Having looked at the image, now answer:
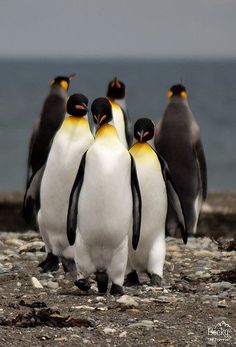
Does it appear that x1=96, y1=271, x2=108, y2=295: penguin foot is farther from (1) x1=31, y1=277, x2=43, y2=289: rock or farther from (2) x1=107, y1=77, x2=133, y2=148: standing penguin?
(2) x1=107, y1=77, x2=133, y2=148: standing penguin

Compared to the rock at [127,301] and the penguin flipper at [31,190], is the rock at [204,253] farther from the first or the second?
the rock at [127,301]

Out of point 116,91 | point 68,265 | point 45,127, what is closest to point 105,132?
point 68,265

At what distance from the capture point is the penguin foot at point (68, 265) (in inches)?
365

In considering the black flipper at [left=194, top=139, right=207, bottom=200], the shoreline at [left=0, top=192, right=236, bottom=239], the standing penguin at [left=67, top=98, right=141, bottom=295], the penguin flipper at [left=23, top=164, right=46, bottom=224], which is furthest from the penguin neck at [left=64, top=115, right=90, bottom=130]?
the shoreline at [left=0, top=192, right=236, bottom=239]

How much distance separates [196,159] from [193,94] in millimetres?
96470

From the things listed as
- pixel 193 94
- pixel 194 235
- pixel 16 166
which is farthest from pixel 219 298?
pixel 193 94

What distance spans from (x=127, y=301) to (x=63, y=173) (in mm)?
1526

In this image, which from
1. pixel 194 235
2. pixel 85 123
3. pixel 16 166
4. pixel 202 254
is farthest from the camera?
pixel 16 166

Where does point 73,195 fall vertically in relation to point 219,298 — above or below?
above

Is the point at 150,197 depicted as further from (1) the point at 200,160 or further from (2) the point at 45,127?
(2) the point at 45,127

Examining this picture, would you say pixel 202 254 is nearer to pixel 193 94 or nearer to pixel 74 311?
pixel 74 311

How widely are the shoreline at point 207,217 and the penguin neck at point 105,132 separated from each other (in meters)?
4.92

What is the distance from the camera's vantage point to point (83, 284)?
8.36 meters

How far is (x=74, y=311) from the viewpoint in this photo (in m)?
7.56
